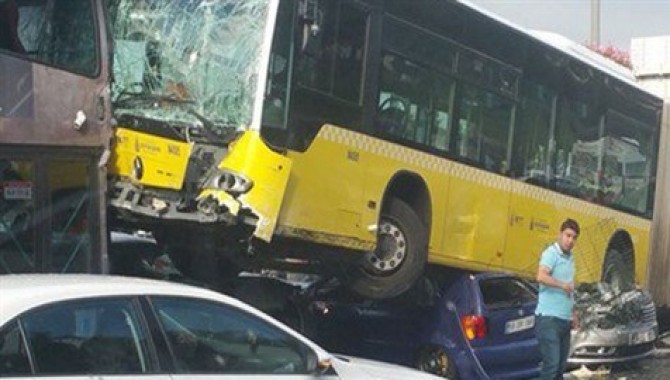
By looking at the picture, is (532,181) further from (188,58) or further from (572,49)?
(188,58)

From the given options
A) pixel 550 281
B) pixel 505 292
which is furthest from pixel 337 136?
pixel 505 292

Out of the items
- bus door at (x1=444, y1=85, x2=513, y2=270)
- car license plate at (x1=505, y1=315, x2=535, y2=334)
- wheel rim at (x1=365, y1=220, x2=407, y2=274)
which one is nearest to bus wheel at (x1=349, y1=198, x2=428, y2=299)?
wheel rim at (x1=365, y1=220, x2=407, y2=274)

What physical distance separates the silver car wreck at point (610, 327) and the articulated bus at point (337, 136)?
0.99m

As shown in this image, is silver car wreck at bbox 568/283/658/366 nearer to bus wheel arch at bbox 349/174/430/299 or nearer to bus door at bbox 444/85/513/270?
bus door at bbox 444/85/513/270

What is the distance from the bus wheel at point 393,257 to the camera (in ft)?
32.1

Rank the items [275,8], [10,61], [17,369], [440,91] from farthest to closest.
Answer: [440,91] < [275,8] < [10,61] < [17,369]

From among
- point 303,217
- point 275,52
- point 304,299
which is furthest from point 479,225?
point 275,52

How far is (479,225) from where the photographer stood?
11391mm

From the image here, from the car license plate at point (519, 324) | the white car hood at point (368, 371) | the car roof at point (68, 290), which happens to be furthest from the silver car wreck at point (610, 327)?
the car roof at point (68, 290)

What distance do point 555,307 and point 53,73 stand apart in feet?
15.7

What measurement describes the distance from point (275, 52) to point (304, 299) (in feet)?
9.73

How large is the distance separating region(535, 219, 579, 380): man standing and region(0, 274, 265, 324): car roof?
14.8 feet

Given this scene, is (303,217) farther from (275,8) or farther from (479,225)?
(479,225)

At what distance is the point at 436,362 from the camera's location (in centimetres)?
1094
